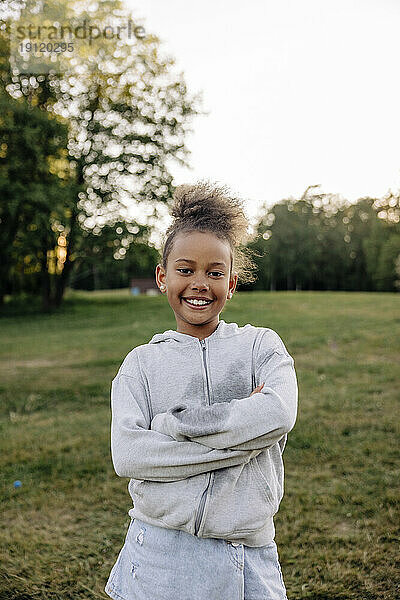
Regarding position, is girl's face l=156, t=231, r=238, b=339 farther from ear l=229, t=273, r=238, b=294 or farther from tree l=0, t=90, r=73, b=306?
tree l=0, t=90, r=73, b=306

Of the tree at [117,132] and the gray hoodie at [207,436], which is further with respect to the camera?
the tree at [117,132]

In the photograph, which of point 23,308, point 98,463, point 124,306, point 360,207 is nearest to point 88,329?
point 124,306

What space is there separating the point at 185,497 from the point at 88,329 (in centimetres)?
1461

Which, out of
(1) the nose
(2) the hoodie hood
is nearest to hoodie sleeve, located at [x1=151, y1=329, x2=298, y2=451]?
(2) the hoodie hood

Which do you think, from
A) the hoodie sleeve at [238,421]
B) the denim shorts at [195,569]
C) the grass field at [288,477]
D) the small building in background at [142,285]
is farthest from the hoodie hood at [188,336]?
the small building in background at [142,285]

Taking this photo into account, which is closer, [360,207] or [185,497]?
[185,497]

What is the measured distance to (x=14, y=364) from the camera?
10492 mm

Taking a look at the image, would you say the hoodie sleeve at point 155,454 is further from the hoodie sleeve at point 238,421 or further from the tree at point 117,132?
the tree at point 117,132

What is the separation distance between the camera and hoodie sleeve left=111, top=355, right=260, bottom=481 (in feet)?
5.68

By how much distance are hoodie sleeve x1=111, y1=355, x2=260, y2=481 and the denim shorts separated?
0.21 meters

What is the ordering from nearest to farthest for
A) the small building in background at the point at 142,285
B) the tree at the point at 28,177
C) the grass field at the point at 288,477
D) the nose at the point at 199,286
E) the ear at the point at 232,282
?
the nose at the point at 199,286, the ear at the point at 232,282, the grass field at the point at 288,477, the tree at the point at 28,177, the small building in background at the point at 142,285

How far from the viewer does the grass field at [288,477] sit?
3316 millimetres

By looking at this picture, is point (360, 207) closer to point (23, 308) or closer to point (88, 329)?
point (23, 308)

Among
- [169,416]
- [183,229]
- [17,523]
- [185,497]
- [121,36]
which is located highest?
[121,36]
